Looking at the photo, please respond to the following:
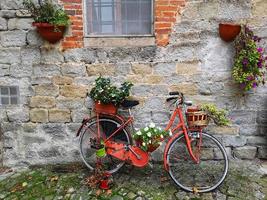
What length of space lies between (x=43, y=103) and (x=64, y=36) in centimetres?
95

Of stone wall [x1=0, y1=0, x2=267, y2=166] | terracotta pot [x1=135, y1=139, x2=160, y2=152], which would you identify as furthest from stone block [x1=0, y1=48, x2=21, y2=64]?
terracotta pot [x1=135, y1=139, x2=160, y2=152]

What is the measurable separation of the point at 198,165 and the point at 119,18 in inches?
88.1

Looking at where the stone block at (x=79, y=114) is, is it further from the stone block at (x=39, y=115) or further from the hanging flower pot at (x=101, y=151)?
the hanging flower pot at (x=101, y=151)

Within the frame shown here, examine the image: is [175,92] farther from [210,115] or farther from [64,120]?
[64,120]

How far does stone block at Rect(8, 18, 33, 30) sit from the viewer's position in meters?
3.71

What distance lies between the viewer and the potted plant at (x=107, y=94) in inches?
139

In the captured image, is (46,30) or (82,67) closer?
(46,30)

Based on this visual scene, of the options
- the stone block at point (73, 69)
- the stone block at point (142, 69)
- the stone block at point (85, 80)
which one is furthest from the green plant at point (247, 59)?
the stone block at point (73, 69)

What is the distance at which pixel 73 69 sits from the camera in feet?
12.5

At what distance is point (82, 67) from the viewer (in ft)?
12.5

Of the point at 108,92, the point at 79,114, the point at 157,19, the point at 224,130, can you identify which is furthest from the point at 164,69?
the point at 79,114

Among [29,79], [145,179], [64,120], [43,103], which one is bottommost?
[145,179]

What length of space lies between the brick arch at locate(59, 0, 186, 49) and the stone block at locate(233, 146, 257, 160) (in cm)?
177

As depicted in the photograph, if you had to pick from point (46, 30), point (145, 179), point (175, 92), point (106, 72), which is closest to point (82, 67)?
point (106, 72)
